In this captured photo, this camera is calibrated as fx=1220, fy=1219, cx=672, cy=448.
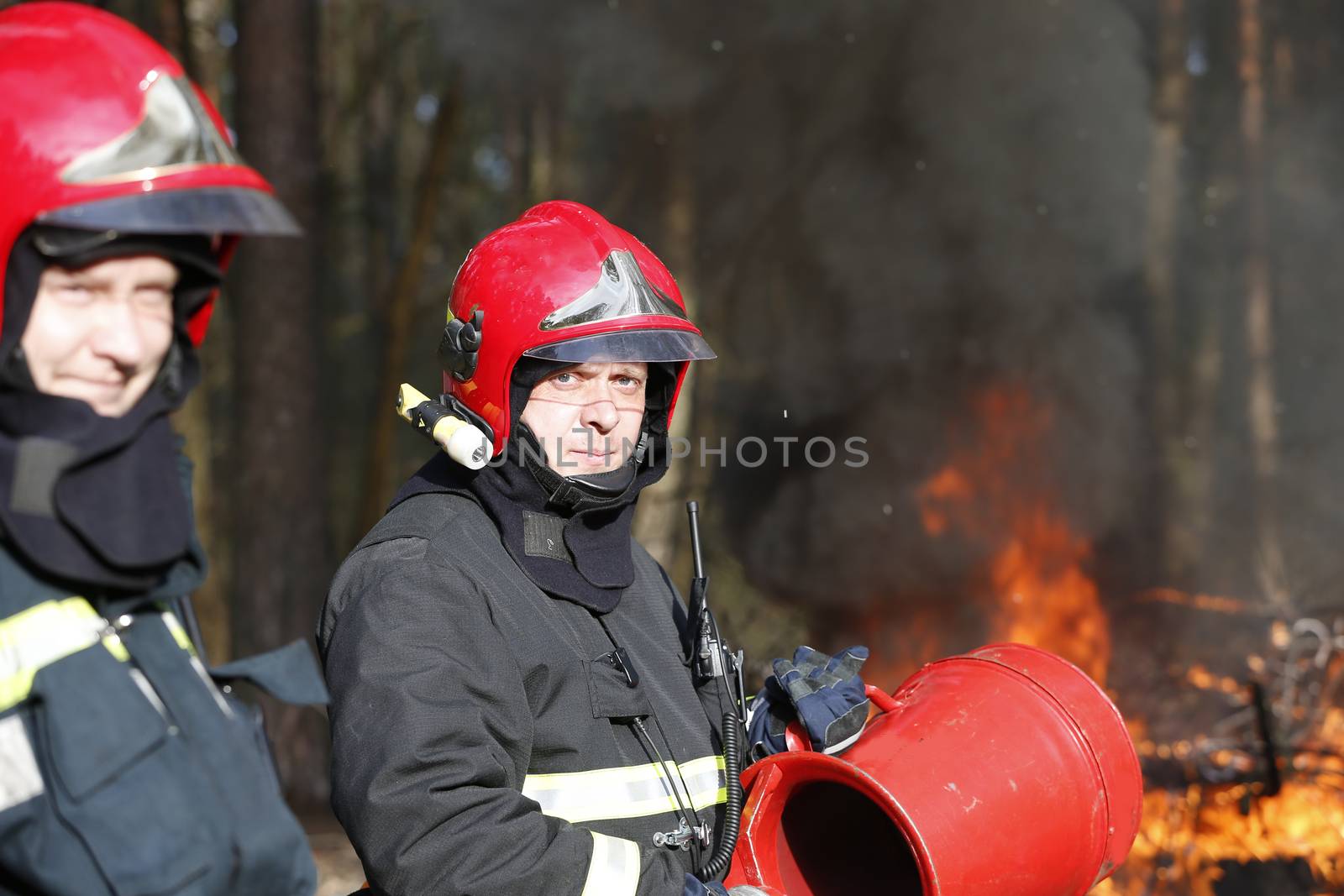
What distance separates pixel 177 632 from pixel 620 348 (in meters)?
1.20

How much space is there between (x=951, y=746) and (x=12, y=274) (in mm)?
1864

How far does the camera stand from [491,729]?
6.84 ft

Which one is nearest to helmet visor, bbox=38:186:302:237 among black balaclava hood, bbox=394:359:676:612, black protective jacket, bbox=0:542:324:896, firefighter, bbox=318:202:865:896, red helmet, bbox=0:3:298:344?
red helmet, bbox=0:3:298:344

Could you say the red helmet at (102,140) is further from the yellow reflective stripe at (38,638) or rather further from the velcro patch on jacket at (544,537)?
the velcro patch on jacket at (544,537)

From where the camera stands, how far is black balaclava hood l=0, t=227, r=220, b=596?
4.58 feet

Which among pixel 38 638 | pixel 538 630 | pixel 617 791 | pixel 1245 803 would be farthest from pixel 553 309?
pixel 1245 803

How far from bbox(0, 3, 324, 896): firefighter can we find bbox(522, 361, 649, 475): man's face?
105cm

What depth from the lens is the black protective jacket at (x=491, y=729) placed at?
1.95 meters

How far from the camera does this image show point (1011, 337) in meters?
8.82

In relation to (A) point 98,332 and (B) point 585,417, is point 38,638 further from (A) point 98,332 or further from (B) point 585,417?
(B) point 585,417

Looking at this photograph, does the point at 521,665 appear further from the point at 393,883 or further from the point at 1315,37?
the point at 1315,37

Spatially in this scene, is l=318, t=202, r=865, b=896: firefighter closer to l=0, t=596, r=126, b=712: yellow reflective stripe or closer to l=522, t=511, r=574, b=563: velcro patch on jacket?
l=522, t=511, r=574, b=563: velcro patch on jacket

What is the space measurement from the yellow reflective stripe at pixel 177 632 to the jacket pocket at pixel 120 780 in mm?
117

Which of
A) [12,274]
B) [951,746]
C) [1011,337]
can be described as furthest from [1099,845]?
[1011,337]
